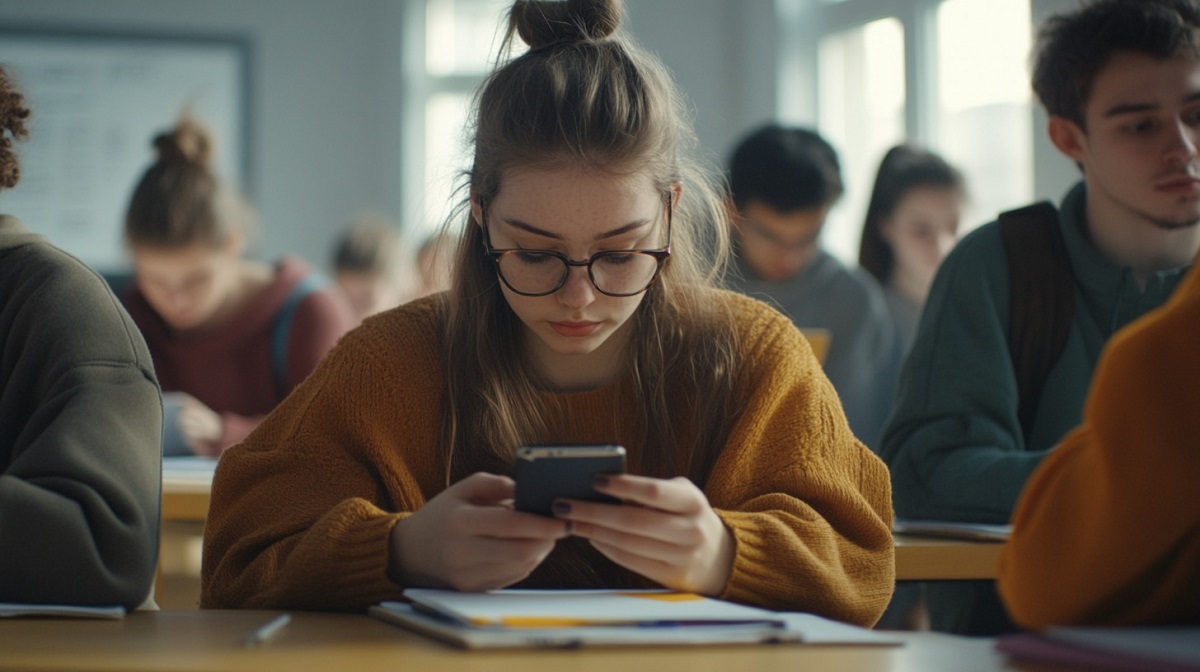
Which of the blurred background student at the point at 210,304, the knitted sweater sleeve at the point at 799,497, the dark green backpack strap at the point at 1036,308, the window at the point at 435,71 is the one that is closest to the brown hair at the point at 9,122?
the knitted sweater sleeve at the point at 799,497

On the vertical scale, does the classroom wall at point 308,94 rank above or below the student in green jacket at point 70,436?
above

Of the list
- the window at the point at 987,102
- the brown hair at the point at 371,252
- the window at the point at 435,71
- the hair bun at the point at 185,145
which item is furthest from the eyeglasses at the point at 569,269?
the window at the point at 435,71

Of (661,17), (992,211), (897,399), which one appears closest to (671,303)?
(897,399)

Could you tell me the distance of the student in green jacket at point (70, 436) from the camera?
1.29 metres

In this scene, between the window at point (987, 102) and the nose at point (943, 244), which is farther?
the window at point (987, 102)

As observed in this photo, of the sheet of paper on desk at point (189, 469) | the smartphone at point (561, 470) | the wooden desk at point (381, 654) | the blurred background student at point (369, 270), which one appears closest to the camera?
the wooden desk at point (381, 654)

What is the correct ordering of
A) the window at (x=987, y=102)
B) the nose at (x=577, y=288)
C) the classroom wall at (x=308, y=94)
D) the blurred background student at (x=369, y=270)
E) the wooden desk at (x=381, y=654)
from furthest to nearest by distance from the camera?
the classroom wall at (x=308, y=94) < the blurred background student at (x=369, y=270) < the window at (x=987, y=102) < the nose at (x=577, y=288) < the wooden desk at (x=381, y=654)

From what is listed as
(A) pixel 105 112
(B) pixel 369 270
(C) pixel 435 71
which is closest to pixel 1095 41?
(B) pixel 369 270

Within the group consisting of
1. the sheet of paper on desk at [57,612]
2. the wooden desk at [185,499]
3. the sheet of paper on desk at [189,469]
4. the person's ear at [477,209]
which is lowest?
the sheet of paper on desk at [189,469]

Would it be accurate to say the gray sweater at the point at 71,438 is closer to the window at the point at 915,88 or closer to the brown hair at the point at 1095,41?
the brown hair at the point at 1095,41

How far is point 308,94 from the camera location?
6.82 metres

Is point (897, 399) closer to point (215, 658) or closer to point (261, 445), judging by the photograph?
point (261, 445)

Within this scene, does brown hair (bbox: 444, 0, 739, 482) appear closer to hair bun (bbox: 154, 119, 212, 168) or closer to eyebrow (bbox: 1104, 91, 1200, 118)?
eyebrow (bbox: 1104, 91, 1200, 118)

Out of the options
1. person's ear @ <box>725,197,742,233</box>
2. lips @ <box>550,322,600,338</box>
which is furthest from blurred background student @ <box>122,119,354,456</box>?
lips @ <box>550,322,600,338</box>
